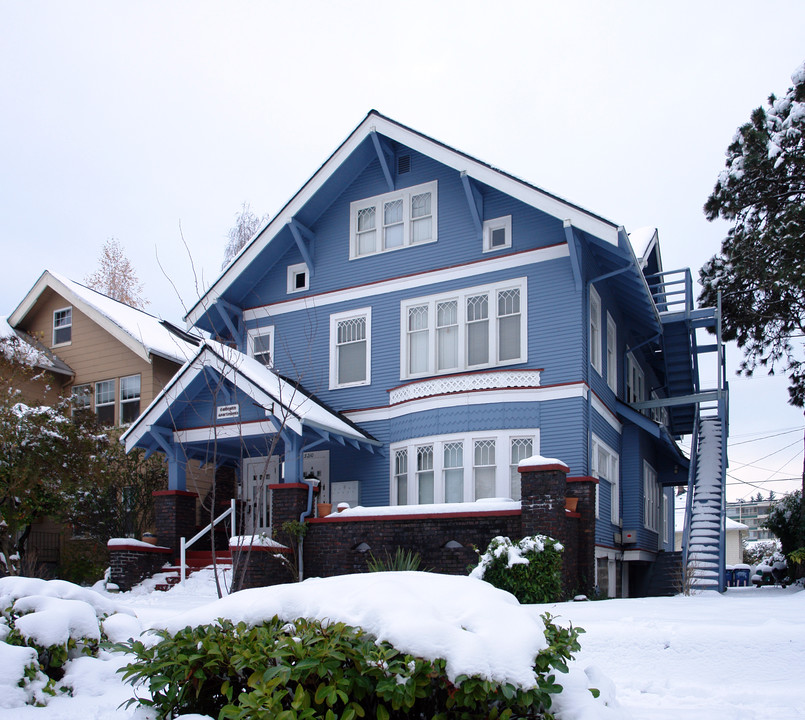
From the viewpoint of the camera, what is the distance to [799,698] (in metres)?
6.58

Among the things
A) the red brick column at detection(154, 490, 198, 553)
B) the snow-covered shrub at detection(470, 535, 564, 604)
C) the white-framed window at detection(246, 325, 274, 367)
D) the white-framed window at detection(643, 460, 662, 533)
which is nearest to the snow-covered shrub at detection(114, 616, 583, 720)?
the snow-covered shrub at detection(470, 535, 564, 604)

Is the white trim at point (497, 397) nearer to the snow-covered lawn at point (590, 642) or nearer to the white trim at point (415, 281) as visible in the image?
the white trim at point (415, 281)

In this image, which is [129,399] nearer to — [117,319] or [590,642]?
[117,319]

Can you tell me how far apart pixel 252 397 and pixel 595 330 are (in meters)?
7.77

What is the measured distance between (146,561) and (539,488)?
8.62 meters

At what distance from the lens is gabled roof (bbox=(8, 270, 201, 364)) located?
22734 mm

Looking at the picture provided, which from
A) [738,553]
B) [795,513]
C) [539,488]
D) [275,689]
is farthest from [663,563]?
[738,553]

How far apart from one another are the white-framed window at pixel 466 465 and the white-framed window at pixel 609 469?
70.5 inches

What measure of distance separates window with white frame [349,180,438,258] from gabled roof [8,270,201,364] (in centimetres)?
556

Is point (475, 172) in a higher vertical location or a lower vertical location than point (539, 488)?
higher

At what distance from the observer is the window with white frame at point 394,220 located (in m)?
19.1

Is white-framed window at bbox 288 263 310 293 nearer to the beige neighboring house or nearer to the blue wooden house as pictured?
the blue wooden house

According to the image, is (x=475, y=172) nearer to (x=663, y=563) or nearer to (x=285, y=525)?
(x=285, y=525)

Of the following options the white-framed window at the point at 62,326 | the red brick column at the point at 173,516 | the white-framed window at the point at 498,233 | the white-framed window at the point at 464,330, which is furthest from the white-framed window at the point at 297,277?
the white-framed window at the point at 62,326
